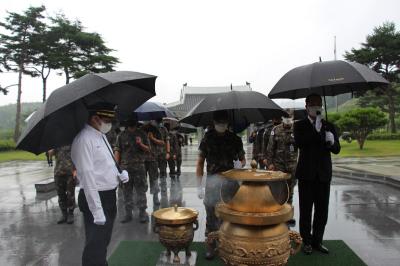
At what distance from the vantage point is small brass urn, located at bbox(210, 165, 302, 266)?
9.29 feet

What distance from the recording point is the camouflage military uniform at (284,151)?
561 centimetres

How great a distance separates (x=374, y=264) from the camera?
4059mm

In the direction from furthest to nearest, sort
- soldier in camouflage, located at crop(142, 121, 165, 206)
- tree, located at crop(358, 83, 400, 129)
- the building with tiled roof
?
tree, located at crop(358, 83, 400, 129) < the building with tiled roof < soldier in camouflage, located at crop(142, 121, 165, 206)

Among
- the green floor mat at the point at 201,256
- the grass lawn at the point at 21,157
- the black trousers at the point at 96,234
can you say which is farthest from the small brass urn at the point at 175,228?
the grass lawn at the point at 21,157

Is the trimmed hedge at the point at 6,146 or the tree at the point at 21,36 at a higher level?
the tree at the point at 21,36

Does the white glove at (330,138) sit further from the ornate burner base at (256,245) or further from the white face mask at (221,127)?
the ornate burner base at (256,245)

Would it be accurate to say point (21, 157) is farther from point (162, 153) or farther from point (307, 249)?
point (307, 249)

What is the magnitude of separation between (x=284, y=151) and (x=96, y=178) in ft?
11.0

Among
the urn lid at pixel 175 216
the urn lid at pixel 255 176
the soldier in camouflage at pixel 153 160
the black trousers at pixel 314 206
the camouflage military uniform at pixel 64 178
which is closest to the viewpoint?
the urn lid at pixel 255 176

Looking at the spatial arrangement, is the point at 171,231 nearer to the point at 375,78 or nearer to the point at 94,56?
the point at 375,78

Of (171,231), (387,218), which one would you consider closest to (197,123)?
(171,231)

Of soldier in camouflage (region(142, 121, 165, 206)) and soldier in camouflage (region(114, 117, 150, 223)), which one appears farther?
soldier in camouflage (region(142, 121, 165, 206))

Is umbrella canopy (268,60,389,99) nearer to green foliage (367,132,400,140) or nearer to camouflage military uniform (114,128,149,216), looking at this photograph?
camouflage military uniform (114,128,149,216)

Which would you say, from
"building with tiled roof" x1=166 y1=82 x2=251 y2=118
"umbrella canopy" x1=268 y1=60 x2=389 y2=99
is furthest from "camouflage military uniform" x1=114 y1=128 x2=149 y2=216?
"building with tiled roof" x1=166 y1=82 x2=251 y2=118
